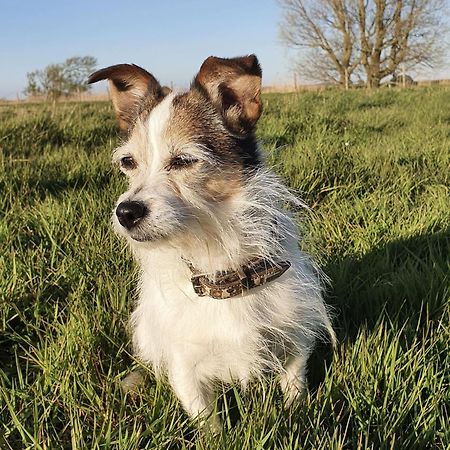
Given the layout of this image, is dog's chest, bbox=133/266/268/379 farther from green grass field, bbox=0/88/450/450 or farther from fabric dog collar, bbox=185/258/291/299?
green grass field, bbox=0/88/450/450

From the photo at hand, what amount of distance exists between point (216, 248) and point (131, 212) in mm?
442

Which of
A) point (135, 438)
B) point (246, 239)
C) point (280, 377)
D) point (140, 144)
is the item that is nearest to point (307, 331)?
point (280, 377)

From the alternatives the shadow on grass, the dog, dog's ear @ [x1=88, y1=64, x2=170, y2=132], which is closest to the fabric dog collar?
the dog

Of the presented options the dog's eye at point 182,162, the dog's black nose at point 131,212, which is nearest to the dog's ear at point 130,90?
the dog's eye at point 182,162

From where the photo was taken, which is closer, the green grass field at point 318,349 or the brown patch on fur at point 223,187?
the green grass field at point 318,349

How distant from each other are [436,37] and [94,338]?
108 ft

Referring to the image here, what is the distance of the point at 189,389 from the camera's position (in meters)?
2.12

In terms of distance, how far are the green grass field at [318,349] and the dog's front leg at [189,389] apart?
0.20ft

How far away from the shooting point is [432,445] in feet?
5.87


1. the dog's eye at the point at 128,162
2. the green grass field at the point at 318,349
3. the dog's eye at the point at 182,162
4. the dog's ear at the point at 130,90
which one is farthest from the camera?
the dog's ear at the point at 130,90

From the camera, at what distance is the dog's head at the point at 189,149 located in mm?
1919

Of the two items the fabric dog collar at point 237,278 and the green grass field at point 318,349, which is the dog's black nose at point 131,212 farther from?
the green grass field at point 318,349

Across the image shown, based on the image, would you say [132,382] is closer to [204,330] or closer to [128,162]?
[204,330]

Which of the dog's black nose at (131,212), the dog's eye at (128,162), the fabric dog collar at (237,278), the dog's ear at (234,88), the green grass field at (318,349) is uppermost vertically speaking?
the dog's ear at (234,88)
